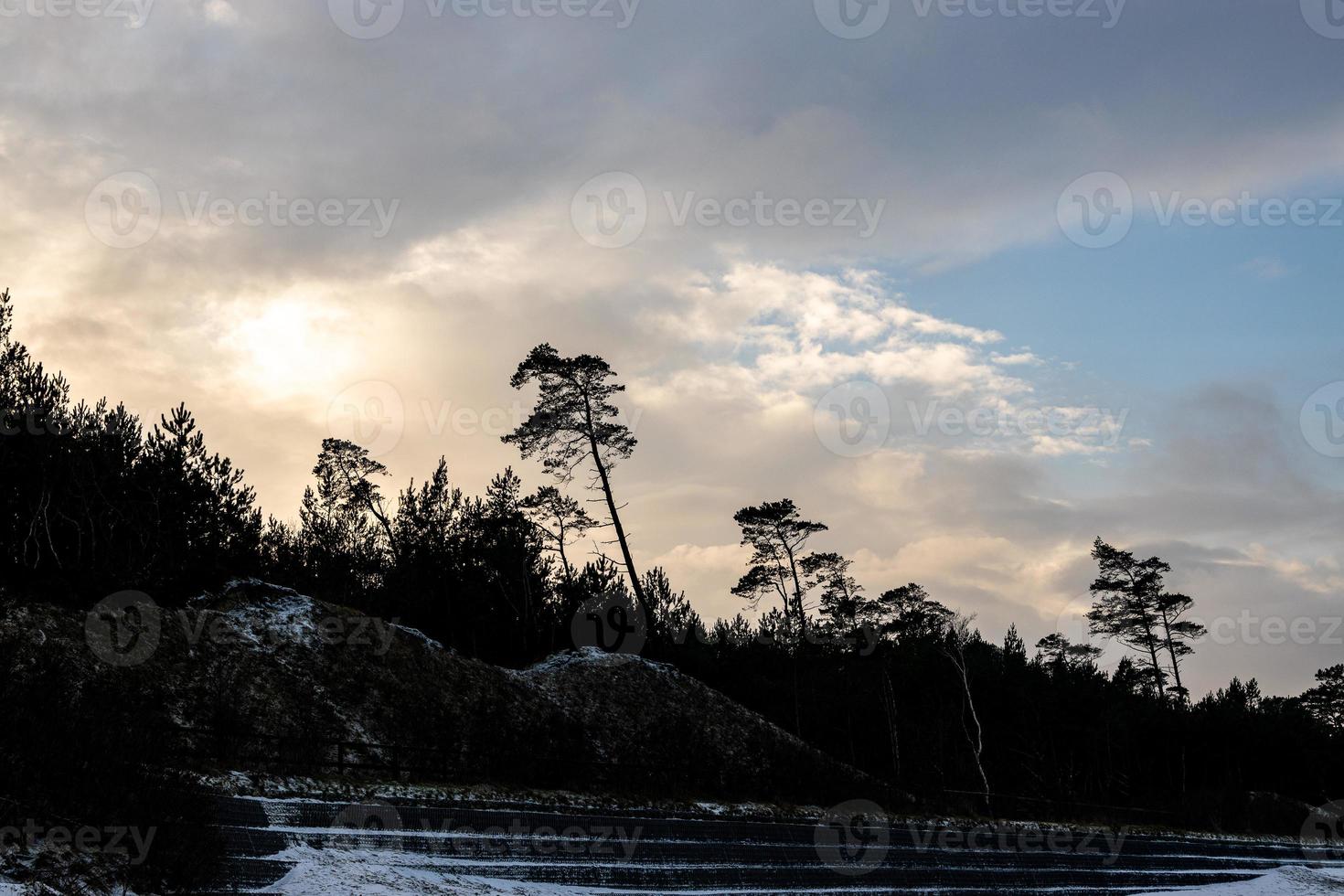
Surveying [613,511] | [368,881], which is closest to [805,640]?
[613,511]

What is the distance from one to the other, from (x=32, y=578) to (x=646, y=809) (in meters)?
16.7

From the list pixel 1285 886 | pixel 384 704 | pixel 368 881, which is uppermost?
pixel 384 704

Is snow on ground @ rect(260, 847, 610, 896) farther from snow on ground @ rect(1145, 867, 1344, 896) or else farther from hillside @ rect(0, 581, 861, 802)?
snow on ground @ rect(1145, 867, 1344, 896)

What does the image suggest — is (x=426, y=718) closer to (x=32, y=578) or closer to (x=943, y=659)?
(x=32, y=578)

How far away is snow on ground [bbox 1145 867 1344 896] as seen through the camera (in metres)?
29.1

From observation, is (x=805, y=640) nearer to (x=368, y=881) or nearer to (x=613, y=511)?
(x=613, y=511)

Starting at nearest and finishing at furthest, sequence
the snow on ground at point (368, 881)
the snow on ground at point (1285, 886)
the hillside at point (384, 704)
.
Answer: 1. the snow on ground at point (368, 881)
2. the hillside at point (384, 704)
3. the snow on ground at point (1285, 886)

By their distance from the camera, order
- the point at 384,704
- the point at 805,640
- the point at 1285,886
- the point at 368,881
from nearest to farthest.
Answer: the point at 368,881 < the point at 1285,886 < the point at 384,704 < the point at 805,640

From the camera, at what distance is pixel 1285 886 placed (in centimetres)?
3120

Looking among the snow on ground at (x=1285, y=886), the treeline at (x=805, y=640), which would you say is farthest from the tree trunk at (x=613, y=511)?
the snow on ground at (x=1285, y=886)

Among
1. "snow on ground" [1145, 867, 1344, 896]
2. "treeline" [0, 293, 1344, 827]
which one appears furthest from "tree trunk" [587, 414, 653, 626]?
"snow on ground" [1145, 867, 1344, 896]

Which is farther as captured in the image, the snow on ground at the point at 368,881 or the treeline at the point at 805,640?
the treeline at the point at 805,640

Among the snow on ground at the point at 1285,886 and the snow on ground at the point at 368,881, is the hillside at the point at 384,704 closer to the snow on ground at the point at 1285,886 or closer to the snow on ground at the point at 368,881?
the snow on ground at the point at 368,881

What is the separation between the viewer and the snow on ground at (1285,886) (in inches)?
1147
